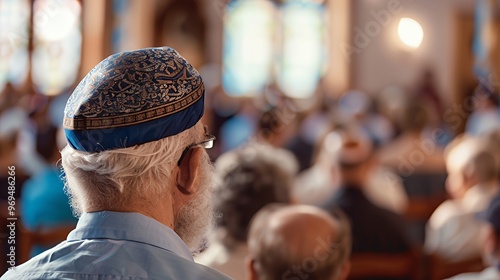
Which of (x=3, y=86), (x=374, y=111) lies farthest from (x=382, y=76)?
(x=3, y=86)

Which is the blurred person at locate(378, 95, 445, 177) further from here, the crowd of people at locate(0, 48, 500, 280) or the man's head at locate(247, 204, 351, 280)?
the man's head at locate(247, 204, 351, 280)

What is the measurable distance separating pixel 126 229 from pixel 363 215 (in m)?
2.52

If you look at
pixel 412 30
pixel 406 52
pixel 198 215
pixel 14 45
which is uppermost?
pixel 198 215

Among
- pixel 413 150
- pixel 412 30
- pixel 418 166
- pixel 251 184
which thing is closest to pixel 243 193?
pixel 251 184

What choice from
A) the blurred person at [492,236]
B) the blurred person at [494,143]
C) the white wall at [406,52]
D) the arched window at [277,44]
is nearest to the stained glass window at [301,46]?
the arched window at [277,44]

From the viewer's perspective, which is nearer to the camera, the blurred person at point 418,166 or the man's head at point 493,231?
the man's head at point 493,231

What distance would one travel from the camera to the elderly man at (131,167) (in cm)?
113

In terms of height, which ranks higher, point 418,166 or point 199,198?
point 199,198

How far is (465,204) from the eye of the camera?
4.22 metres

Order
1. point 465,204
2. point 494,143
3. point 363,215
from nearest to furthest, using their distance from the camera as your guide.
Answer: point 363,215
point 465,204
point 494,143

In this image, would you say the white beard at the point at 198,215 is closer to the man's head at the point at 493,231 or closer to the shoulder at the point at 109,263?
the shoulder at the point at 109,263

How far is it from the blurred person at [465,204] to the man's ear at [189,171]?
8.84ft

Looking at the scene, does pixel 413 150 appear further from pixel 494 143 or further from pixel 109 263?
pixel 109 263

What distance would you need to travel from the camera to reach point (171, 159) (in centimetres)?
122
